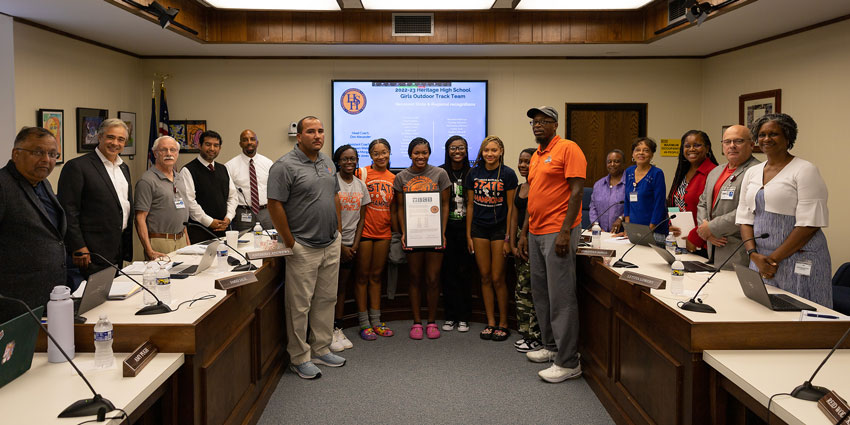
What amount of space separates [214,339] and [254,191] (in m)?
3.10

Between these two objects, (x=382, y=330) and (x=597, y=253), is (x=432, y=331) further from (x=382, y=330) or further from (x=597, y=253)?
(x=597, y=253)

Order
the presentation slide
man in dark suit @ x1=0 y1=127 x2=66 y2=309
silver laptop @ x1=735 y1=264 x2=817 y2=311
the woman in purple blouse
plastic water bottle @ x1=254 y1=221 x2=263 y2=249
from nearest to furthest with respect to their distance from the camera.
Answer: silver laptop @ x1=735 y1=264 x2=817 y2=311
man in dark suit @ x1=0 y1=127 x2=66 y2=309
plastic water bottle @ x1=254 y1=221 x2=263 y2=249
the woman in purple blouse
the presentation slide

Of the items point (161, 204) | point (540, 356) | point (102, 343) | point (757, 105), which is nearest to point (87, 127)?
point (161, 204)

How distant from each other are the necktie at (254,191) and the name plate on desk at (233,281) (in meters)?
2.72

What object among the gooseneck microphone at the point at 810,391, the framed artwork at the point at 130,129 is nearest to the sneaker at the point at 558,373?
the gooseneck microphone at the point at 810,391

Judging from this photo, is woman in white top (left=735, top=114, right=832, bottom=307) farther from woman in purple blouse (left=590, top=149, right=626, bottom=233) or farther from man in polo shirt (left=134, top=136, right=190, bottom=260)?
man in polo shirt (left=134, top=136, right=190, bottom=260)

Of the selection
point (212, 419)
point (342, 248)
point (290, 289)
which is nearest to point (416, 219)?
point (342, 248)

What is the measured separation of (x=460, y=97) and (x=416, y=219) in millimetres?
2913

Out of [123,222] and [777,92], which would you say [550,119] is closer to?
[123,222]

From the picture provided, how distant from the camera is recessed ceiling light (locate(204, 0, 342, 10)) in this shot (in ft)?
17.2

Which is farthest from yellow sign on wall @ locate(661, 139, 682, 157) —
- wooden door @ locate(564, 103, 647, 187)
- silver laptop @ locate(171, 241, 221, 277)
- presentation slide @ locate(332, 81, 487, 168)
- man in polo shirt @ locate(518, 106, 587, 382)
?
silver laptop @ locate(171, 241, 221, 277)

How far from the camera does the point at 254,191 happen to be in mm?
5164

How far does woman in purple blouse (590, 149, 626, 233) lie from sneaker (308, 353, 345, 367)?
2358 millimetres

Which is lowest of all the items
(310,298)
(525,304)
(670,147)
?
(525,304)
